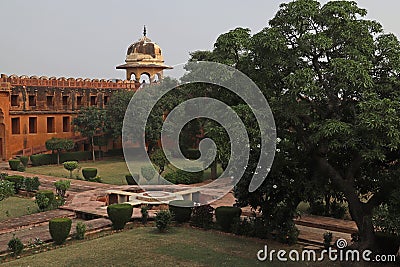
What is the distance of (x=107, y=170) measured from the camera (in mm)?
27547

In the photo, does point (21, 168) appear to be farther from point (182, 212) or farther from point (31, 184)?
point (182, 212)

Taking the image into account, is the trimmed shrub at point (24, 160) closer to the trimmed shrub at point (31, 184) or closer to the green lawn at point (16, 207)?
the trimmed shrub at point (31, 184)

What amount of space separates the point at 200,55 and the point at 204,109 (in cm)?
1221

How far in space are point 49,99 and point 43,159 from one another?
18.5 ft

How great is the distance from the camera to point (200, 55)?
23.6 meters

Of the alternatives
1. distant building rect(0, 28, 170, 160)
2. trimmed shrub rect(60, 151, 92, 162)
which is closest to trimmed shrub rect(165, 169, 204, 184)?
trimmed shrub rect(60, 151, 92, 162)

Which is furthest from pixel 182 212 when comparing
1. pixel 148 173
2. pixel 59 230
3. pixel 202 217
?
pixel 148 173

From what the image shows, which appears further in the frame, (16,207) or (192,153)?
(192,153)

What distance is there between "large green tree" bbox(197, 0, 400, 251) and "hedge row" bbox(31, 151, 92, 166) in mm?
21528

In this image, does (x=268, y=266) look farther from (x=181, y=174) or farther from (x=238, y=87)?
(x=181, y=174)

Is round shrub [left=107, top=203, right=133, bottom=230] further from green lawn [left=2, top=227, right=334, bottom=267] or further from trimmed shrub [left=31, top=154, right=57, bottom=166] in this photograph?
trimmed shrub [left=31, top=154, right=57, bottom=166]

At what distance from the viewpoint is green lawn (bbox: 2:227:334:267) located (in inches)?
424

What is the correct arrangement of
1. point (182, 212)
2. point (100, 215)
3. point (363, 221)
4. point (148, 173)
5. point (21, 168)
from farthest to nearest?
point (21, 168) → point (148, 173) → point (100, 215) → point (182, 212) → point (363, 221)
